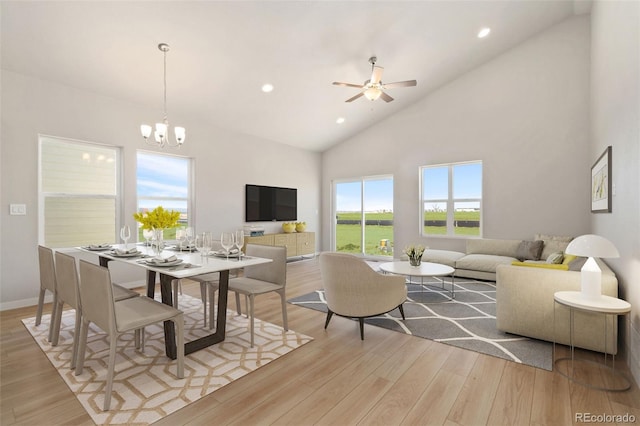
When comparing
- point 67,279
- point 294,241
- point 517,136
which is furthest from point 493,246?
point 67,279

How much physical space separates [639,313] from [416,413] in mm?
1734

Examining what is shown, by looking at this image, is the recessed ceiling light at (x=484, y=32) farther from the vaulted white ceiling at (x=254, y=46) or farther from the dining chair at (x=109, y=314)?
the dining chair at (x=109, y=314)

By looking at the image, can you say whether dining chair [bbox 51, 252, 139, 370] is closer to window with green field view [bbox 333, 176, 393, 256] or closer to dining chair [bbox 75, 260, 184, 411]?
dining chair [bbox 75, 260, 184, 411]

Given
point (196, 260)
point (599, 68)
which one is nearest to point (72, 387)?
point (196, 260)

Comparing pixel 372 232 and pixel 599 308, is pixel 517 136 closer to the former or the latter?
pixel 372 232

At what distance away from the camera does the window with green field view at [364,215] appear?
7336mm

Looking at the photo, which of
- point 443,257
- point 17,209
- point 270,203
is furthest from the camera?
point 270,203

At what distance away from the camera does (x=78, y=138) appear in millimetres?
4137


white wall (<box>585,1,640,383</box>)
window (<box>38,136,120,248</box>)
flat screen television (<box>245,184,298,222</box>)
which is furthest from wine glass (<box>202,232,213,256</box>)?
flat screen television (<box>245,184,298,222</box>)

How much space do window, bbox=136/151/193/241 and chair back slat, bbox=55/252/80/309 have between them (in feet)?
7.50

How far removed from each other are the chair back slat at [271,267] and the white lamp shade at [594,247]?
2.35 m

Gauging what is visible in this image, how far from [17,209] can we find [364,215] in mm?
6231

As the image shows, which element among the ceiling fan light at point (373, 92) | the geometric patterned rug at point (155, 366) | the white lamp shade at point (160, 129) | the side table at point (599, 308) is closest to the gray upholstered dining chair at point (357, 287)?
the geometric patterned rug at point (155, 366)

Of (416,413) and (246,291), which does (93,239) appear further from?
(416,413)
